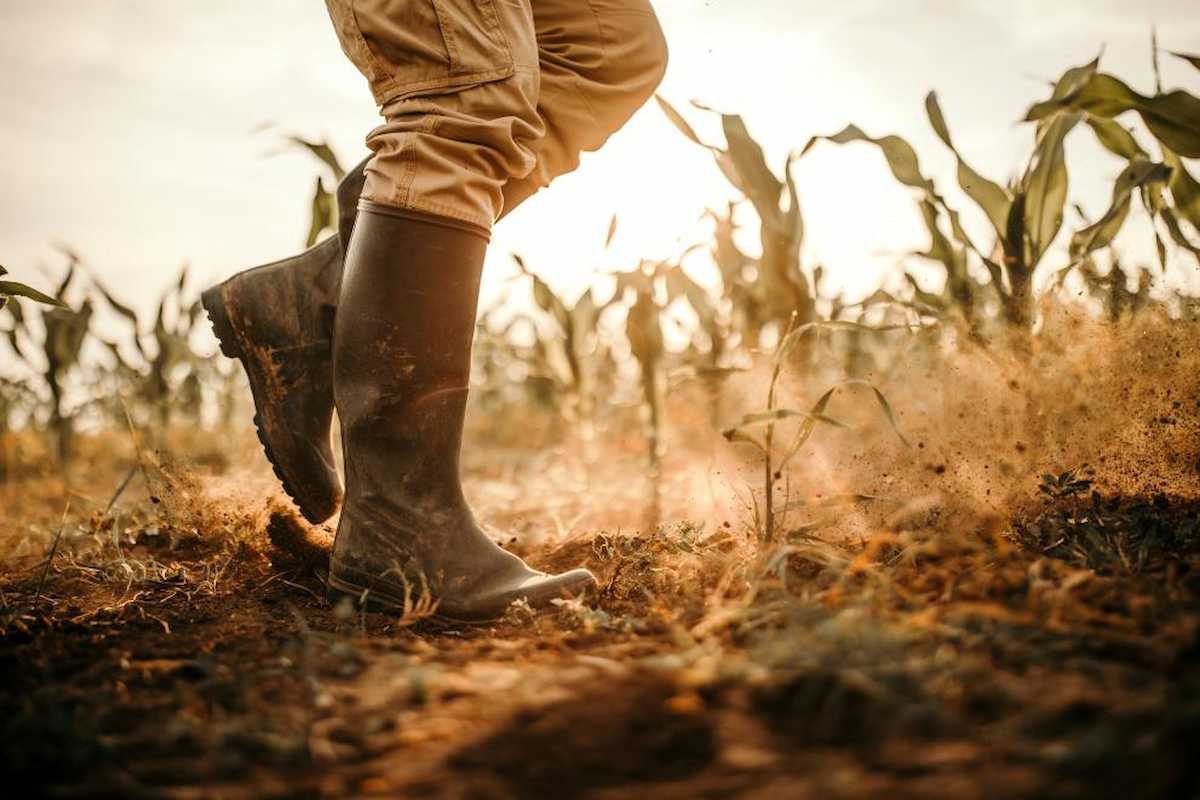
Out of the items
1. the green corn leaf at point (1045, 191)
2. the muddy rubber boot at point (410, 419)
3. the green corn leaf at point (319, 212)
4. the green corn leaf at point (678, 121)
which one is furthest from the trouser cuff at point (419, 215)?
the green corn leaf at point (1045, 191)

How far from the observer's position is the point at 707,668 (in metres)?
0.70

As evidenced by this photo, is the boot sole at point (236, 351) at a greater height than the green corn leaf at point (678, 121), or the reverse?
the green corn leaf at point (678, 121)

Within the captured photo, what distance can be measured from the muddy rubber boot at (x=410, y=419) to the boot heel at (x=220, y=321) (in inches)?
11.1

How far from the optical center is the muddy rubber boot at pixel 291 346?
1417mm

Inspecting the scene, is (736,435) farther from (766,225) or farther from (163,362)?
(163,362)

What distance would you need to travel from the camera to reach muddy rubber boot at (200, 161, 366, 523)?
142 cm

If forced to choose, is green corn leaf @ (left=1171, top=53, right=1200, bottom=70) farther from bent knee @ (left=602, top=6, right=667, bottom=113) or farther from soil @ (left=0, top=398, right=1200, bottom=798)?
bent knee @ (left=602, top=6, right=667, bottom=113)

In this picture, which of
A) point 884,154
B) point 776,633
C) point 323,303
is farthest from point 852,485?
point 323,303

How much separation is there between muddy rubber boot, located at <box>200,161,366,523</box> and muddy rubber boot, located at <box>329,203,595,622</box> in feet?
0.58

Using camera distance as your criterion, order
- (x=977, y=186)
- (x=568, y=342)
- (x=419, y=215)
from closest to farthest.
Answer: (x=419, y=215) < (x=977, y=186) < (x=568, y=342)

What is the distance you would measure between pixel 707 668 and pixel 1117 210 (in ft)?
4.64

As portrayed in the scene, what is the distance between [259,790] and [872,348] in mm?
3460

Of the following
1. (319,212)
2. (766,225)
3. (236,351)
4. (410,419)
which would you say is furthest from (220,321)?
(766,225)

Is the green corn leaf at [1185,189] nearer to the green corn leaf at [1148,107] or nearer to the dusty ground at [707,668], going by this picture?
the green corn leaf at [1148,107]
